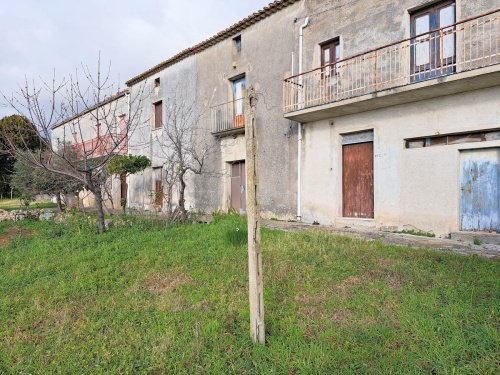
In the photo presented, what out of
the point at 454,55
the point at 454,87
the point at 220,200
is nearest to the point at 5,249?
the point at 220,200

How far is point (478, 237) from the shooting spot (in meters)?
6.83

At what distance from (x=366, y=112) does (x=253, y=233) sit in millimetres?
7229

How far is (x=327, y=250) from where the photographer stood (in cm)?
547

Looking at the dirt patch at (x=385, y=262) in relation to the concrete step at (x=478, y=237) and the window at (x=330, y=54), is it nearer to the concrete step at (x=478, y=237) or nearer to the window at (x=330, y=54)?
the concrete step at (x=478, y=237)

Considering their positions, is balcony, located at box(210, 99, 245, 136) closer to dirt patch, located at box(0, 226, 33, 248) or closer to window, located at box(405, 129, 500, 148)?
window, located at box(405, 129, 500, 148)

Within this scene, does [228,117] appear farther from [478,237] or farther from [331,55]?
[478,237]

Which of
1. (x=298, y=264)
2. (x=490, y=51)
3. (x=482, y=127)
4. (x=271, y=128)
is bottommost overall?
(x=298, y=264)

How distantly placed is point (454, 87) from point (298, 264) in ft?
17.4

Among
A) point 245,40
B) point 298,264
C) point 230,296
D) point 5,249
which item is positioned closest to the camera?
point 230,296

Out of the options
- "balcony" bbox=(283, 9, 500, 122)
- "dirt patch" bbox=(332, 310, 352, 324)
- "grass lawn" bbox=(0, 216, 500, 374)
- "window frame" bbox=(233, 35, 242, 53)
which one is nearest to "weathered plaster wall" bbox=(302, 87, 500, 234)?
"balcony" bbox=(283, 9, 500, 122)

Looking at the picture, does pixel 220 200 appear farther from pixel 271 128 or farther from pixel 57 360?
pixel 57 360

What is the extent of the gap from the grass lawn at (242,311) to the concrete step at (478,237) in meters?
2.18

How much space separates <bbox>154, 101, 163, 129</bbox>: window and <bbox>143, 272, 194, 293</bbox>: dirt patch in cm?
1284

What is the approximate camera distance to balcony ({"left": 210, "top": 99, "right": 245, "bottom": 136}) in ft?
41.6
